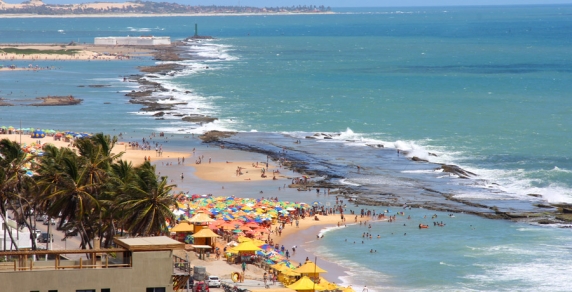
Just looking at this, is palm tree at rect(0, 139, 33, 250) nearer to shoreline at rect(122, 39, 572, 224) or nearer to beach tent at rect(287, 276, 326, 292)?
beach tent at rect(287, 276, 326, 292)

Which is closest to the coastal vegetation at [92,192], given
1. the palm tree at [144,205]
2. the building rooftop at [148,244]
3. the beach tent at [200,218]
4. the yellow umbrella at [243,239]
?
the palm tree at [144,205]

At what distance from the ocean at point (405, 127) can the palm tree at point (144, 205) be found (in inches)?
499

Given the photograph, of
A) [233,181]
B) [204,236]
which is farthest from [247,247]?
[233,181]

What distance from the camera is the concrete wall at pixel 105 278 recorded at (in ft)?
68.4

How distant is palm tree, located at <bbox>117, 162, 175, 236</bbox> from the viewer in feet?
112

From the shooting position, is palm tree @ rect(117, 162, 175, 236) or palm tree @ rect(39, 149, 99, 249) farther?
palm tree @ rect(39, 149, 99, 249)

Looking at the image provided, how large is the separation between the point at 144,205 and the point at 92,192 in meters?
3.01

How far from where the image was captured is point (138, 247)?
71.3 ft

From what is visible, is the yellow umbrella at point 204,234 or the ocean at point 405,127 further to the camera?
the ocean at point 405,127

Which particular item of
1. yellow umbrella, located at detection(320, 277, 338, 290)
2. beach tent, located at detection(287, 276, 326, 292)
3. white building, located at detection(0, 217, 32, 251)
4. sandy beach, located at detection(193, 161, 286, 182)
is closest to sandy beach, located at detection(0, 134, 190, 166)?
sandy beach, located at detection(193, 161, 286, 182)

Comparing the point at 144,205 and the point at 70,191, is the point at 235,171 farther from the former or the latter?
the point at 144,205

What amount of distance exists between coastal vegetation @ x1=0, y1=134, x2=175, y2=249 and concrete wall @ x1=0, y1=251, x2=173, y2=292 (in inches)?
496

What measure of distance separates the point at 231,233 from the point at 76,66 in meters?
125

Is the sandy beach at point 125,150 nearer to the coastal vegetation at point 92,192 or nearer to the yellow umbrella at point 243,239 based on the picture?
the yellow umbrella at point 243,239
